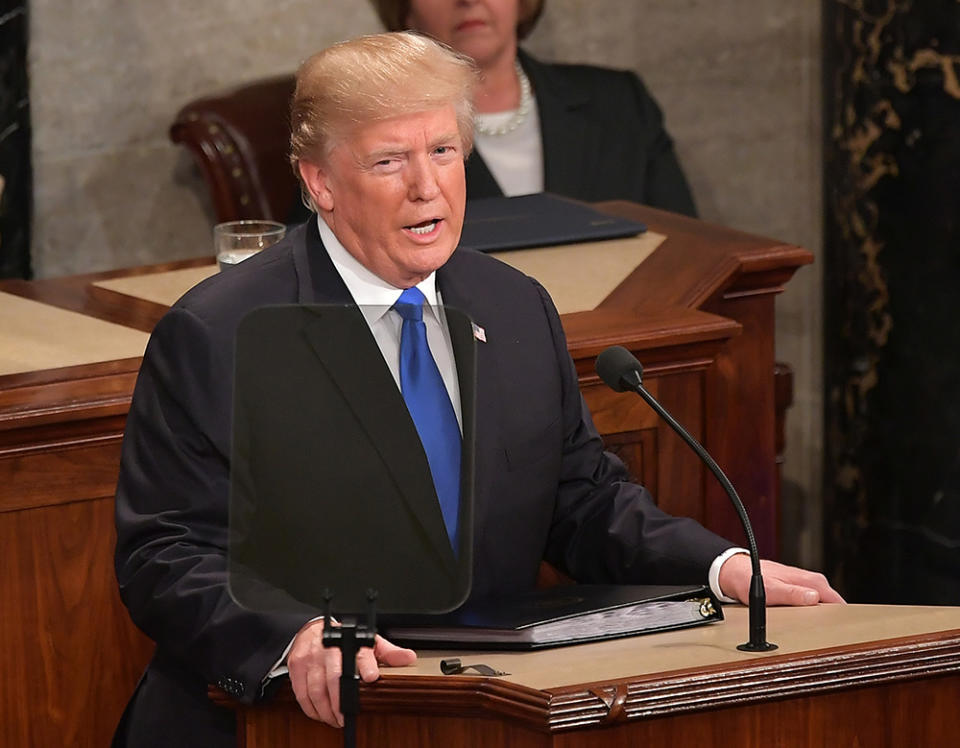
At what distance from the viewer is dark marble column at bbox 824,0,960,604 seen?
4.31 meters

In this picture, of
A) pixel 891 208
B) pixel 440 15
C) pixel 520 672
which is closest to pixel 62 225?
pixel 440 15

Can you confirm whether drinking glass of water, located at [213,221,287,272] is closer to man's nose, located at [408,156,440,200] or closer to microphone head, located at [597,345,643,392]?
man's nose, located at [408,156,440,200]

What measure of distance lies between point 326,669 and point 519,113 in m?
2.94

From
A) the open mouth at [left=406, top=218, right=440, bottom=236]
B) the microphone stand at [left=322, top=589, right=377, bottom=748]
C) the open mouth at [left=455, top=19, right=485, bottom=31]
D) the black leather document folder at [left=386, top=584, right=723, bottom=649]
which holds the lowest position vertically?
the black leather document folder at [left=386, top=584, right=723, bottom=649]

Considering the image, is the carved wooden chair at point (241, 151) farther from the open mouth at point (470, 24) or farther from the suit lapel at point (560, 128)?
the suit lapel at point (560, 128)

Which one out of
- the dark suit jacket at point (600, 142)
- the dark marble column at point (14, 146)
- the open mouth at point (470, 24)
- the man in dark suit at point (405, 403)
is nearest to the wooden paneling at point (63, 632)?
the man in dark suit at point (405, 403)

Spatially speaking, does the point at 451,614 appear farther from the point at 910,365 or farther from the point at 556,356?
the point at 910,365

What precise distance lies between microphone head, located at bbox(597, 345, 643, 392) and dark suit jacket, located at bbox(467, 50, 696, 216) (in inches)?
93.9

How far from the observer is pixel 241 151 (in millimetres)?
4691

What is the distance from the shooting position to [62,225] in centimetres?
515

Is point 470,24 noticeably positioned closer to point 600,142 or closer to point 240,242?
point 600,142

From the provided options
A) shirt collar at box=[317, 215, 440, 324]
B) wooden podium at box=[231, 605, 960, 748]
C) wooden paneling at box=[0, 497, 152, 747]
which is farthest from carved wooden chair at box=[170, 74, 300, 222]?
wooden podium at box=[231, 605, 960, 748]

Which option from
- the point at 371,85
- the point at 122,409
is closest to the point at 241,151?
the point at 122,409

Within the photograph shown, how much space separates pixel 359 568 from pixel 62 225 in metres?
3.40
